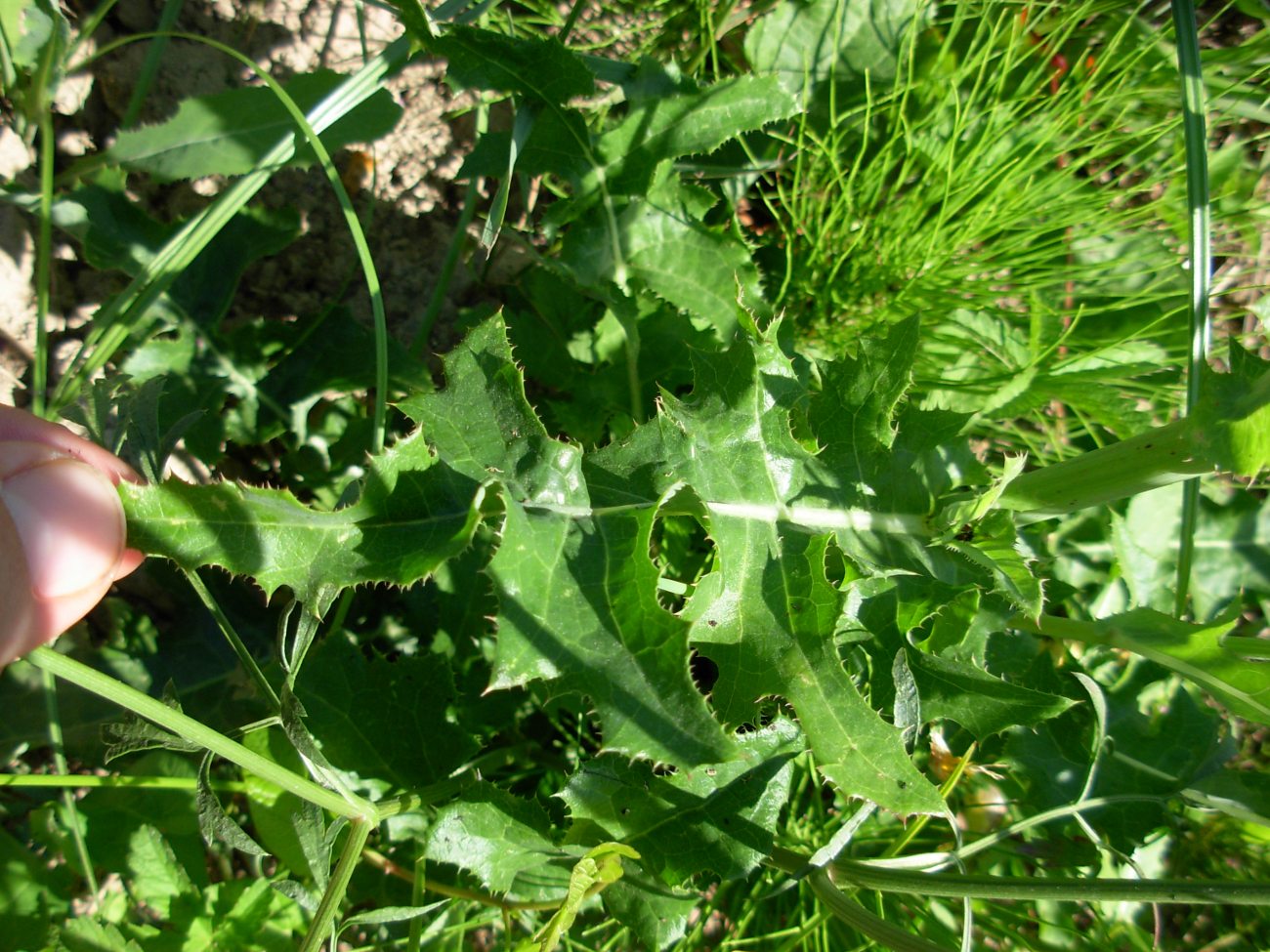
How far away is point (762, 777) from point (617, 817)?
216 millimetres

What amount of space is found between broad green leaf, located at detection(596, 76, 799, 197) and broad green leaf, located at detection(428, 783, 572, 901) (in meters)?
1.01

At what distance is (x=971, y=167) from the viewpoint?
167 centimetres

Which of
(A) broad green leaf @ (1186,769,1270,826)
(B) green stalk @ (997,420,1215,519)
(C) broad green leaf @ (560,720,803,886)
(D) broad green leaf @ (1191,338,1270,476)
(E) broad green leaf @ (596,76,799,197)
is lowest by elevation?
(A) broad green leaf @ (1186,769,1270,826)

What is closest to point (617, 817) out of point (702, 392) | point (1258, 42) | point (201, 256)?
point (702, 392)

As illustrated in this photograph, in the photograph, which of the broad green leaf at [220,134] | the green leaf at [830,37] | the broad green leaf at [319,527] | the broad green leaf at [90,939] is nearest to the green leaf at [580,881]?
the broad green leaf at [319,527]

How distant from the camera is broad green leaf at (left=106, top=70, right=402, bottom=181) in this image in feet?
4.67

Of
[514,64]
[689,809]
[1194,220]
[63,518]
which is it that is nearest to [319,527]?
[63,518]

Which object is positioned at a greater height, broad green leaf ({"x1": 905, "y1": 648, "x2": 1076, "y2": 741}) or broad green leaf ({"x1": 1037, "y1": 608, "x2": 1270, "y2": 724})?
broad green leaf ({"x1": 1037, "y1": 608, "x2": 1270, "y2": 724})

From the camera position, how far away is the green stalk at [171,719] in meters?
0.92

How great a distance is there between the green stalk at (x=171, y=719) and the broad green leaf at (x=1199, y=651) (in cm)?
99

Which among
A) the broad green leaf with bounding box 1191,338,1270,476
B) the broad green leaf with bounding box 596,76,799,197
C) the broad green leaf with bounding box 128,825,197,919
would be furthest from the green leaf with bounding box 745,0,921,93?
the broad green leaf with bounding box 128,825,197,919

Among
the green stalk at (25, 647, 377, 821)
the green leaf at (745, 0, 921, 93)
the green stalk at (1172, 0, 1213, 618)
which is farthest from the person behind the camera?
the green leaf at (745, 0, 921, 93)

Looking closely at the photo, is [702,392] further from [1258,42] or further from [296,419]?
[1258,42]

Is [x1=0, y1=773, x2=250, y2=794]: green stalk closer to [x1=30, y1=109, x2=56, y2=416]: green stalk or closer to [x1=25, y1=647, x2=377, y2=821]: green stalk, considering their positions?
[x1=25, y1=647, x2=377, y2=821]: green stalk
